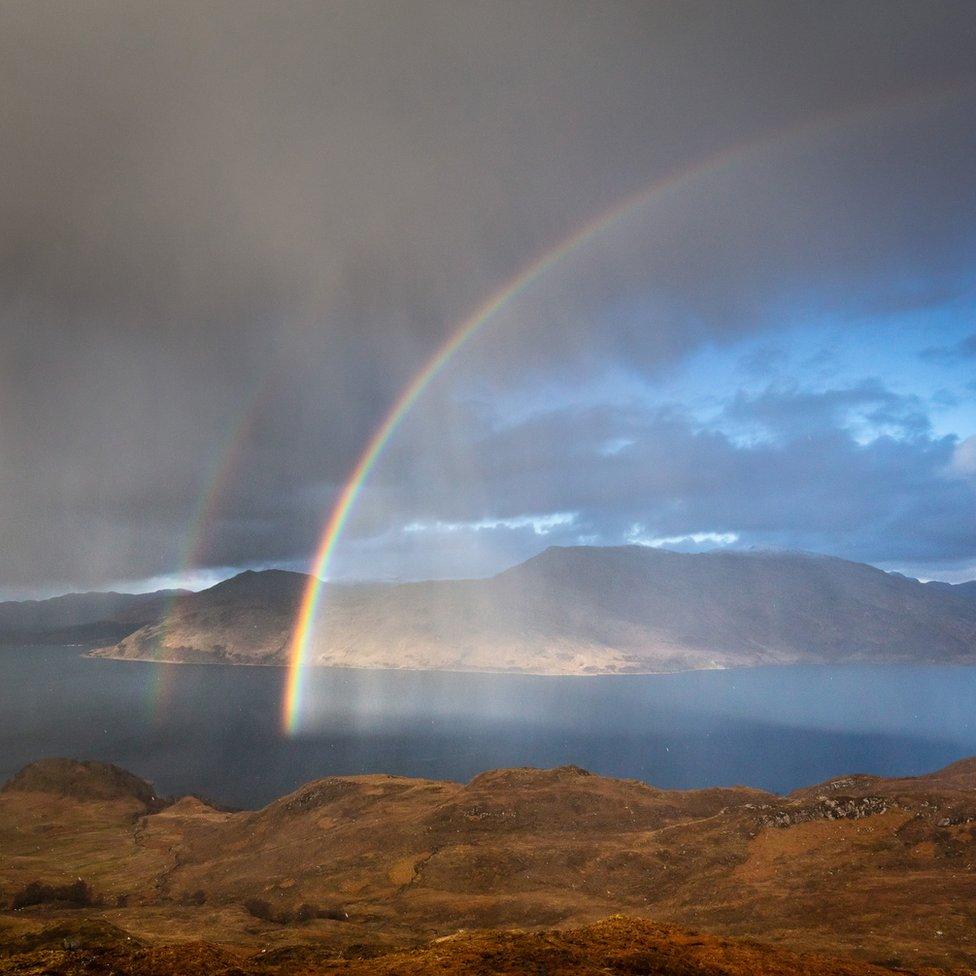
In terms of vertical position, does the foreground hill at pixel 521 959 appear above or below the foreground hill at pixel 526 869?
above

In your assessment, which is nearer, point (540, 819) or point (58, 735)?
point (540, 819)

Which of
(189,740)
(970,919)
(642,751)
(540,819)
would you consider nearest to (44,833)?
(540,819)

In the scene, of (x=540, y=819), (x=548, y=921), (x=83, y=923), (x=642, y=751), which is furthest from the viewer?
(x=642, y=751)

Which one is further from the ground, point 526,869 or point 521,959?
point 521,959

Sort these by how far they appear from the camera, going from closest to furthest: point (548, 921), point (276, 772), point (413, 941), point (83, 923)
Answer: point (83, 923) < point (413, 941) < point (548, 921) < point (276, 772)

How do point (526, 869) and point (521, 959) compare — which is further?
point (526, 869)

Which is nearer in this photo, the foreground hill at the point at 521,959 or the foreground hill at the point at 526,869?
the foreground hill at the point at 521,959

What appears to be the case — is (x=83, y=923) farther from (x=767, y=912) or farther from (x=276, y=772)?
(x=276, y=772)

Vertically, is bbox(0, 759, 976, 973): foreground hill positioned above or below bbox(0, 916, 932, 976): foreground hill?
below
